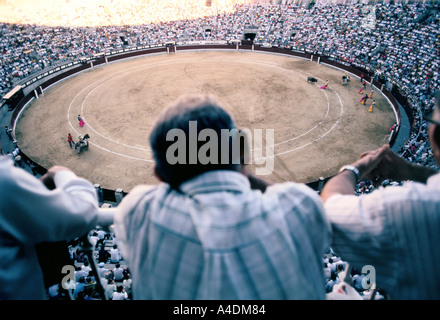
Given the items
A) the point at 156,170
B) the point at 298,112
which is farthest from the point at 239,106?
the point at 156,170

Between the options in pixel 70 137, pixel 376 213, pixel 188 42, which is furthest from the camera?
pixel 188 42

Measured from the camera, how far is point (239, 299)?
123 centimetres

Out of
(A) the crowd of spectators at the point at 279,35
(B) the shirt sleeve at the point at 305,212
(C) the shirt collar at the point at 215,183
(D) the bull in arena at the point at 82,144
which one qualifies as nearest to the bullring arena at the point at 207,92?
(D) the bull in arena at the point at 82,144

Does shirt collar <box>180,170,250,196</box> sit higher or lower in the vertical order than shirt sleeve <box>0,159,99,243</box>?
higher

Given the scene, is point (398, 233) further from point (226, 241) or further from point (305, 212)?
point (226, 241)

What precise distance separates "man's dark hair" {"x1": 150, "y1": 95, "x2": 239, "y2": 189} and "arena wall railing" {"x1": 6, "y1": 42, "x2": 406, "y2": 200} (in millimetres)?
14404

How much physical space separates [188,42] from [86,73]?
597 inches

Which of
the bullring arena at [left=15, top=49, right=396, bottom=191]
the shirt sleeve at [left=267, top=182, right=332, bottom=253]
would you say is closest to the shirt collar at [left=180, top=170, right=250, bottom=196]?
the shirt sleeve at [left=267, top=182, right=332, bottom=253]

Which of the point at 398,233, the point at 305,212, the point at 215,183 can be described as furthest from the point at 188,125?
the point at 398,233

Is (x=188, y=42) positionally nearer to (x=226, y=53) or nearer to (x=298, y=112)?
(x=226, y=53)

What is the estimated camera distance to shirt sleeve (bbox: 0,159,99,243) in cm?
149

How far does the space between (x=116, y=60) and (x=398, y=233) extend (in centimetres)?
3911

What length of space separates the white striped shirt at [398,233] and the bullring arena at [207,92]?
1587 centimetres

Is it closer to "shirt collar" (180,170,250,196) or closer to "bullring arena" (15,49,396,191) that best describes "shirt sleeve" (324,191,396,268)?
"shirt collar" (180,170,250,196)
